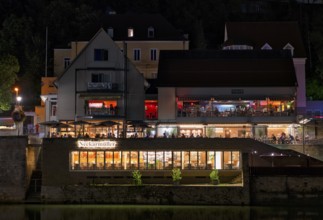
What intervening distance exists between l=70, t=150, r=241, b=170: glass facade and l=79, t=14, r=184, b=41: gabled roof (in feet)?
85.4

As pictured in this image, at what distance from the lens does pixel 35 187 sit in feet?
201

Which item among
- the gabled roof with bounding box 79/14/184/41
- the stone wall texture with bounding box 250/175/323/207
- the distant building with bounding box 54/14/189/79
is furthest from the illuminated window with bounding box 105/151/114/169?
the gabled roof with bounding box 79/14/184/41

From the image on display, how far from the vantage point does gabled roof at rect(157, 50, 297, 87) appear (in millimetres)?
73875

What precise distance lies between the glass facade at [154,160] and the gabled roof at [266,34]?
26.1m

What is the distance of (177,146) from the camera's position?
202 ft

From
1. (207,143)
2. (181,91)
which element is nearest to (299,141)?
(207,143)

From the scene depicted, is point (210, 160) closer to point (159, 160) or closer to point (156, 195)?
point (159, 160)

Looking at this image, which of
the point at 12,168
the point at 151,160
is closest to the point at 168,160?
the point at 151,160

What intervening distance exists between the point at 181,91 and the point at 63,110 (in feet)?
42.1

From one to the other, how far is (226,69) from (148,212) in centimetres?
2676

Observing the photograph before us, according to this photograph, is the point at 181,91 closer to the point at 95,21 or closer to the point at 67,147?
the point at 67,147

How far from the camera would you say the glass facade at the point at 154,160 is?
202 feet

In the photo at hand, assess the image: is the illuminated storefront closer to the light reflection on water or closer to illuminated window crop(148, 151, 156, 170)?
illuminated window crop(148, 151, 156, 170)

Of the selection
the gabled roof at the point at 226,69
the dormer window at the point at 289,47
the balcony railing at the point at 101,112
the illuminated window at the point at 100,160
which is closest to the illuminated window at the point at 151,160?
the illuminated window at the point at 100,160
